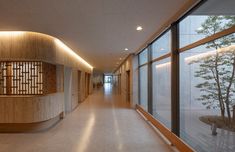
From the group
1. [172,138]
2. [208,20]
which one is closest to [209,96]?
[208,20]

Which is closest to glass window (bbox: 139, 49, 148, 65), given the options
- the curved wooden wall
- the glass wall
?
the glass wall

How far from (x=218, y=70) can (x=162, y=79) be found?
112 inches

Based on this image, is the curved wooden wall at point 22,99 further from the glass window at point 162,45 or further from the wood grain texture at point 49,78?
the glass window at point 162,45

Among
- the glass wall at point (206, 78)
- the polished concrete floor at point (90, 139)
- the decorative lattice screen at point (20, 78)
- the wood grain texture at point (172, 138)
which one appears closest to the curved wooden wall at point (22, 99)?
the polished concrete floor at point (90, 139)

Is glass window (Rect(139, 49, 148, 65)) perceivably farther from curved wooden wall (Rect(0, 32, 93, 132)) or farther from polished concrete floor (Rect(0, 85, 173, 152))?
curved wooden wall (Rect(0, 32, 93, 132))

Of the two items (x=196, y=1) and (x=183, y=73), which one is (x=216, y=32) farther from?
(x=183, y=73)

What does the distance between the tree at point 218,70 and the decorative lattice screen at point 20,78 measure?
A: 4.90 metres

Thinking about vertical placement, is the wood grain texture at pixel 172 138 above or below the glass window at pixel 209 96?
below

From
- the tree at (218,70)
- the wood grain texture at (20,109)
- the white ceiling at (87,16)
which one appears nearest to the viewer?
the tree at (218,70)

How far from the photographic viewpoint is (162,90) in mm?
5824

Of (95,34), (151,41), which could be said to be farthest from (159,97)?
(95,34)

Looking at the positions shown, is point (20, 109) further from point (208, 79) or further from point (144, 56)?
point (144, 56)

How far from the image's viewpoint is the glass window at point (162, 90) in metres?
5.14

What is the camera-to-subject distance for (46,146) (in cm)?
420
